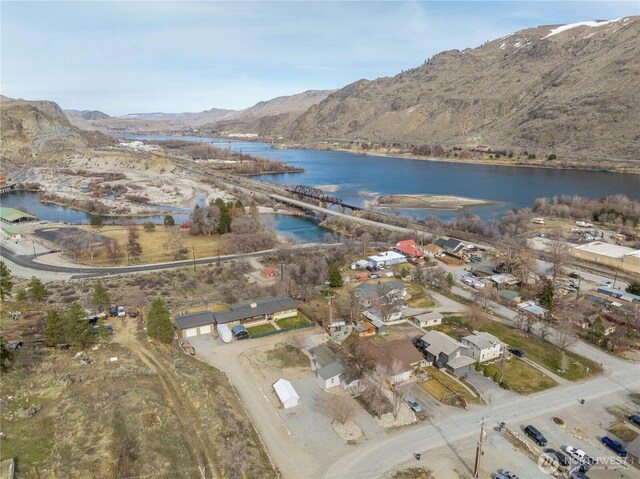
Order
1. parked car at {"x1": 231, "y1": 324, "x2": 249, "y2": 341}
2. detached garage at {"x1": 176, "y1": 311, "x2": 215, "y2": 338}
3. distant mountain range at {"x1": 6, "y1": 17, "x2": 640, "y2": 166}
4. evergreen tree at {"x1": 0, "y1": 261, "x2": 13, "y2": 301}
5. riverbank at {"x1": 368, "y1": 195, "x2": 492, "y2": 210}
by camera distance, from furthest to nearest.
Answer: distant mountain range at {"x1": 6, "y1": 17, "x2": 640, "y2": 166} < riverbank at {"x1": 368, "y1": 195, "x2": 492, "y2": 210} < evergreen tree at {"x1": 0, "y1": 261, "x2": 13, "y2": 301} < detached garage at {"x1": 176, "y1": 311, "x2": 215, "y2": 338} < parked car at {"x1": 231, "y1": 324, "x2": 249, "y2": 341}

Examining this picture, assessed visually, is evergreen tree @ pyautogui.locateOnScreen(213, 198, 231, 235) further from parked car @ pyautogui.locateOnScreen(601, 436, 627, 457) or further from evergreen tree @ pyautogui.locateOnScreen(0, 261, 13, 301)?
parked car @ pyautogui.locateOnScreen(601, 436, 627, 457)

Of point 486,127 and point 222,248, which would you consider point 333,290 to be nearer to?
point 222,248

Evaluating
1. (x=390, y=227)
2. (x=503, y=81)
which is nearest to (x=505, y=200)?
(x=390, y=227)

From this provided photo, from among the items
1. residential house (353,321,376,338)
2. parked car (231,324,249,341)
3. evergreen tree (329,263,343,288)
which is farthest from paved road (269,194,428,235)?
parked car (231,324,249,341)

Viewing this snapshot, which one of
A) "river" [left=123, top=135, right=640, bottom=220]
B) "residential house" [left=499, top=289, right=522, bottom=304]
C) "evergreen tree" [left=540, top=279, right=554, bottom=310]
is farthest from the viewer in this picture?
"river" [left=123, top=135, right=640, bottom=220]

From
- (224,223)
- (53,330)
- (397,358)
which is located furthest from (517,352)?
(224,223)

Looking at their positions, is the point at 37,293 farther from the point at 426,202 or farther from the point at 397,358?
the point at 426,202
